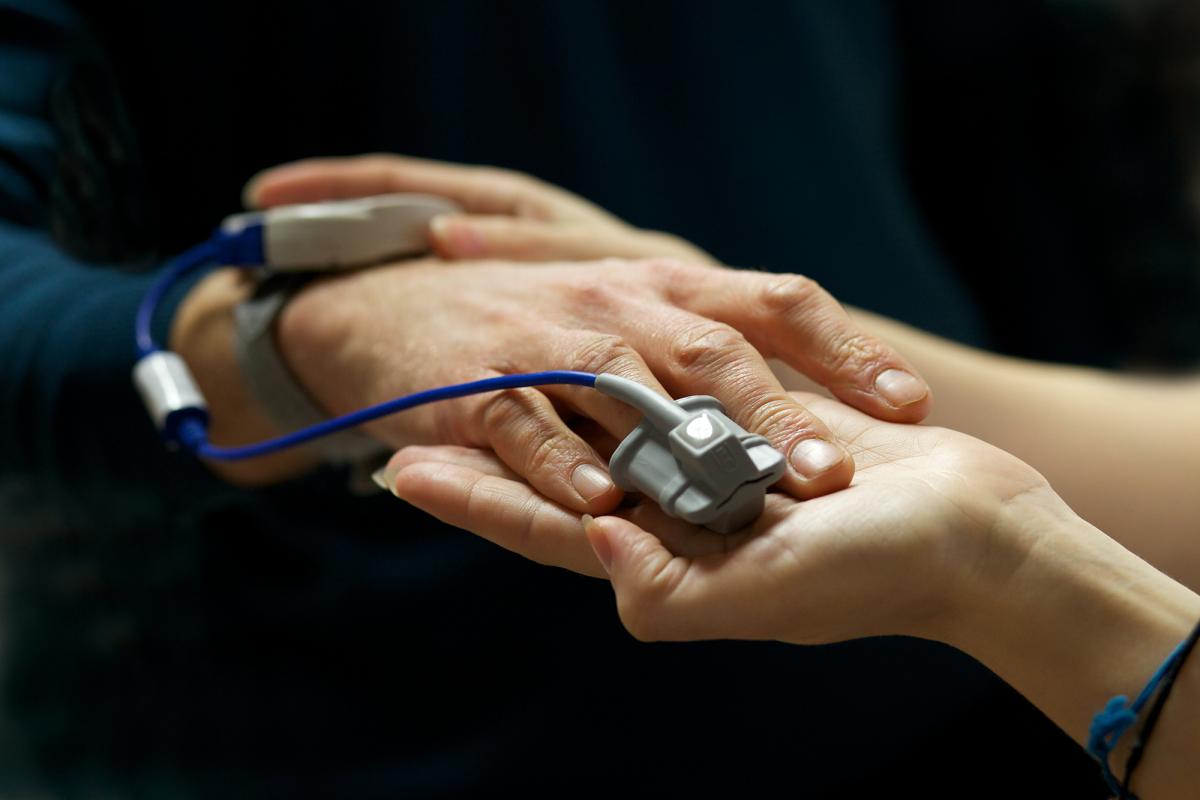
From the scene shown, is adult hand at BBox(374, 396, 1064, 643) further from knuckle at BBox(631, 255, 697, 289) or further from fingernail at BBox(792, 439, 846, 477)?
knuckle at BBox(631, 255, 697, 289)

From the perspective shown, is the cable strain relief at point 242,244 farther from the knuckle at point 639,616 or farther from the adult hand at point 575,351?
the knuckle at point 639,616

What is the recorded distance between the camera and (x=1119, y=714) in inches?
15.0

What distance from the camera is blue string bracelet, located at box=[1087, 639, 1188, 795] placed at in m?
0.38

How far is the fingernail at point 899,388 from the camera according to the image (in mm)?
474

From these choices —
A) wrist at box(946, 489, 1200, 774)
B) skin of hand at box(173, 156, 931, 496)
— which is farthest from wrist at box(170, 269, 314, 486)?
wrist at box(946, 489, 1200, 774)

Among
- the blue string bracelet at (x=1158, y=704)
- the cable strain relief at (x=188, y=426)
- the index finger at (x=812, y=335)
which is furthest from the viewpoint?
the cable strain relief at (x=188, y=426)

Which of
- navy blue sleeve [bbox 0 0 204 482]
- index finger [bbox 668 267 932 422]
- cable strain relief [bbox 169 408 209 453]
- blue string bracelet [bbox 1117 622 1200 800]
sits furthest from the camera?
navy blue sleeve [bbox 0 0 204 482]

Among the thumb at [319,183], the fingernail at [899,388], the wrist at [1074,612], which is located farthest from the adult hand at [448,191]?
the wrist at [1074,612]

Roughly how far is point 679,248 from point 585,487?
0.86 feet

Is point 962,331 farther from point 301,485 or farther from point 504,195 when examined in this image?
point 301,485

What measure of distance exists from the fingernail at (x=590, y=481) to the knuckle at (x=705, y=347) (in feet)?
0.22

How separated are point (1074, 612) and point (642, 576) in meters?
0.16

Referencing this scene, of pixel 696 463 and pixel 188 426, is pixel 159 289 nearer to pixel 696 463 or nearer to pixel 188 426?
pixel 188 426

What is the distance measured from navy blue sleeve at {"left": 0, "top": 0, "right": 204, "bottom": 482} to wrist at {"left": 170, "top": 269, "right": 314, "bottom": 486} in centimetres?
2
